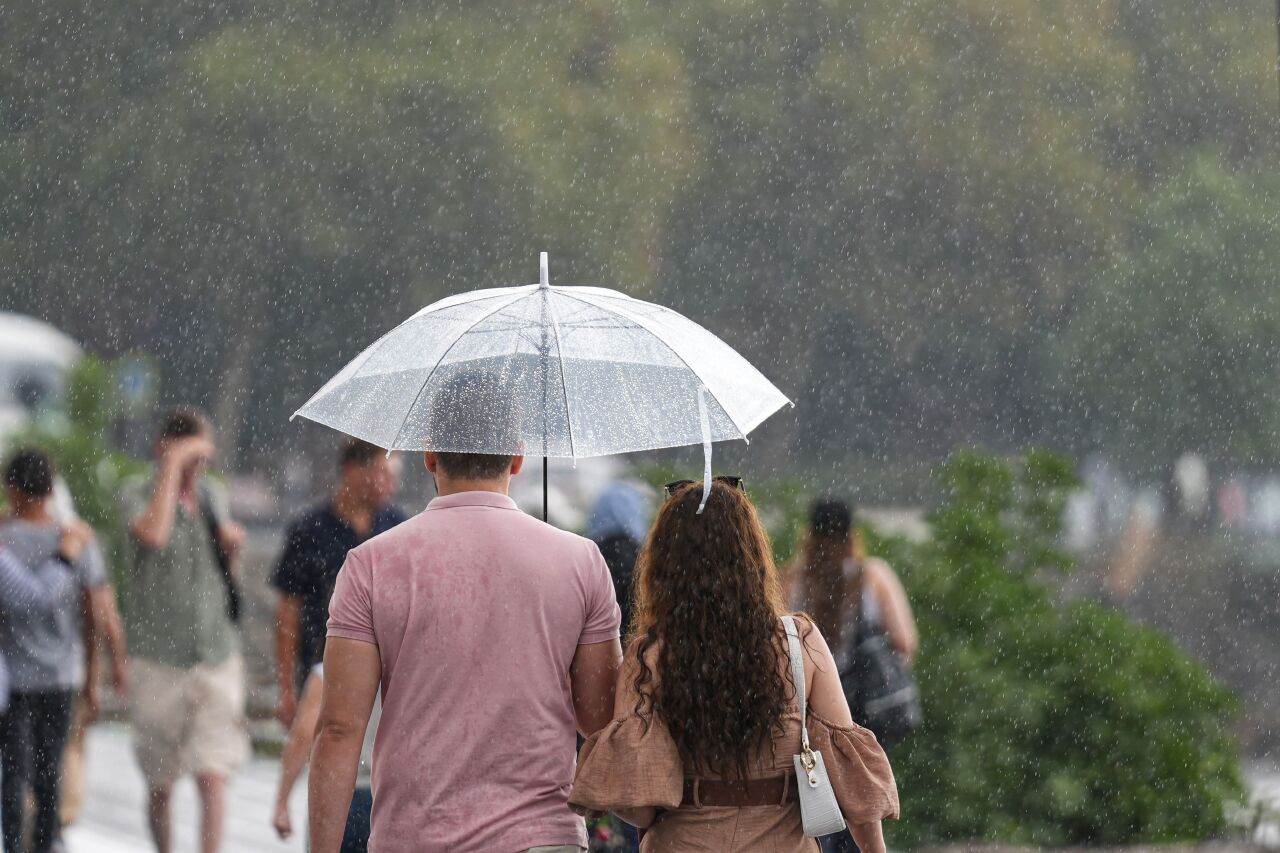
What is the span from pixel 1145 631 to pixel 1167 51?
12.5 meters

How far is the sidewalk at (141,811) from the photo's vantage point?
7.22 m

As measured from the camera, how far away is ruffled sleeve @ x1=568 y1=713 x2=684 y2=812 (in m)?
2.71

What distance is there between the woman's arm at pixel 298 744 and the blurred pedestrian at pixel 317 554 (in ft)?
2.12

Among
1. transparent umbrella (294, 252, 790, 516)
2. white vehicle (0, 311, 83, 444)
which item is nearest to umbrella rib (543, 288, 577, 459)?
transparent umbrella (294, 252, 790, 516)

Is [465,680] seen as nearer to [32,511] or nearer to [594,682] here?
[594,682]

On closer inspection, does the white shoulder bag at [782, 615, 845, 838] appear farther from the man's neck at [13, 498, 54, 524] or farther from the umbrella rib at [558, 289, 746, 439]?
the man's neck at [13, 498, 54, 524]

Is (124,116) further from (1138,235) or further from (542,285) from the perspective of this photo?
(542,285)

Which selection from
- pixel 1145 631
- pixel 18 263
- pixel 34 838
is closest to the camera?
pixel 34 838

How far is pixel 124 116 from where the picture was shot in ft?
59.9

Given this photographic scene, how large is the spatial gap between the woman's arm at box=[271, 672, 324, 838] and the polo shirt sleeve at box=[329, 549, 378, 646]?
5.82 ft

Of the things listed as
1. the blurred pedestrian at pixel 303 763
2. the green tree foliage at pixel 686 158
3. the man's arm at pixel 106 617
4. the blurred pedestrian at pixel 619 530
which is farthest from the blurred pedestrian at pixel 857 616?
the green tree foliage at pixel 686 158

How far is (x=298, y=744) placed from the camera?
4590 mm

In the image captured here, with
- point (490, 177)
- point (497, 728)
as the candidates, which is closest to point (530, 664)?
point (497, 728)

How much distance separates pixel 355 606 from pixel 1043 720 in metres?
4.45
